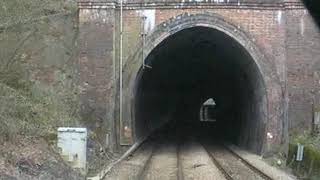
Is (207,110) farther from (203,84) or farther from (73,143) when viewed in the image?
(73,143)

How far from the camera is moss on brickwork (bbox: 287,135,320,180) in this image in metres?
12.4

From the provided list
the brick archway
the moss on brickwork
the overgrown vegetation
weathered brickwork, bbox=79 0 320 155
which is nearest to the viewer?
the moss on brickwork

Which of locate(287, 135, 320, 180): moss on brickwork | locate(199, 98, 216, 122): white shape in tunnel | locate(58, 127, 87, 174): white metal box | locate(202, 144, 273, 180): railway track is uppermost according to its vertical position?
locate(199, 98, 216, 122): white shape in tunnel

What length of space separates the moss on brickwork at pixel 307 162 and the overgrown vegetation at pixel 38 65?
19.5ft

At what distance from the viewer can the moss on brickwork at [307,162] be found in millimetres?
12377

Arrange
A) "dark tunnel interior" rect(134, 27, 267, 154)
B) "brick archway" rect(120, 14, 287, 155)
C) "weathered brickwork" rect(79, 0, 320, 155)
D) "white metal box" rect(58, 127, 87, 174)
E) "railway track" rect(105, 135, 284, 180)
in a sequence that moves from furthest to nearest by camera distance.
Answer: "dark tunnel interior" rect(134, 27, 267, 154) < "brick archway" rect(120, 14, 287, 155) < "weathered brickwork" rect(79, 0, 320, 155) < "railway track" rect(105, 135, 284, 180) < "white metal box" rect(58, 127, 87, 174)

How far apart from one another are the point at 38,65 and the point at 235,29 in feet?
20.3

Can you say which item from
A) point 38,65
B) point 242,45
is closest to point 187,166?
point 242,45

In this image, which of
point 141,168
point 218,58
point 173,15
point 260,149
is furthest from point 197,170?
point 218,58

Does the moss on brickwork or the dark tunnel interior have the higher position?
the dark tunnel interior

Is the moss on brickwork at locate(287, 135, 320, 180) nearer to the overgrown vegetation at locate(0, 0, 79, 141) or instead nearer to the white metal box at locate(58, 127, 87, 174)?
the white metal box at locate(58, 127, 87, 174)

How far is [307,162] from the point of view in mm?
13133

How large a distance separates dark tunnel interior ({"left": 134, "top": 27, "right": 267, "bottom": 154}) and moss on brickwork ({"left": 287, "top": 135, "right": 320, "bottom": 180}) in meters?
2.81

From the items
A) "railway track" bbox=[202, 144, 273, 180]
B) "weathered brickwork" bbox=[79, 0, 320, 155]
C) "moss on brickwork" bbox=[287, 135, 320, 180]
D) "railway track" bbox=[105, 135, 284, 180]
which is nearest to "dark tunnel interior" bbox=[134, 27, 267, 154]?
"weathered brickwork" bbox=[79, 0, 320, 155]
